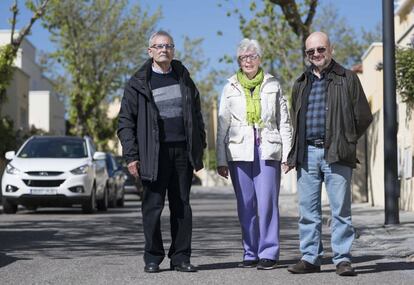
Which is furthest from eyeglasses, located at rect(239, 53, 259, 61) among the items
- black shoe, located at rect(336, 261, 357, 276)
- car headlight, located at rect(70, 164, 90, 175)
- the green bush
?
car headlight, located at rect(70, 164, 90, 175)

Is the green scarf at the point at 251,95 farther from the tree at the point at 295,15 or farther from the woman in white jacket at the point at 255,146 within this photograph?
the tree at the point at 295,15

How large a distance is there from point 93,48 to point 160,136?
1559 inches

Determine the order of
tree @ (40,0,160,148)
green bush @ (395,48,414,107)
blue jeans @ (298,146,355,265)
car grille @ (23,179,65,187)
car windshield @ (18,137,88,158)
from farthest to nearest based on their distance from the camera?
tree @ (40,0,160,148)
car windshield @ (18,137,88,158)
car grille @ (23,179,65,187)
green bush @ (395,48,414,107)
blue jeans @ (298,146,355,265)

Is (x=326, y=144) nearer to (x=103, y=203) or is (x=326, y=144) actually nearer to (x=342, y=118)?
(x=342, y=118)

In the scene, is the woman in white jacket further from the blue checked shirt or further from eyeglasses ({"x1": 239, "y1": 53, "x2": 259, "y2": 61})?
Result: the blue checked shirt

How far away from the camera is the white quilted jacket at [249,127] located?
919cm

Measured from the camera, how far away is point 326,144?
343 inches

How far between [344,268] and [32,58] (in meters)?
56.8

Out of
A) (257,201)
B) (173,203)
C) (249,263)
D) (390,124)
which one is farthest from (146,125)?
(390,124)

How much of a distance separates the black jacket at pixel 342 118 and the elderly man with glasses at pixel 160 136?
0.98 metres

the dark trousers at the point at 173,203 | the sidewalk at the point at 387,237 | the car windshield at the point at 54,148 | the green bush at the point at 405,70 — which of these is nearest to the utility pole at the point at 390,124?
the sidewalk at the point at 387,237

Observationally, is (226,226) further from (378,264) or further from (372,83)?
(372,83)

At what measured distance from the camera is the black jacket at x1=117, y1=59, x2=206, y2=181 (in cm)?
887

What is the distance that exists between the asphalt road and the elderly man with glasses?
0.34m
